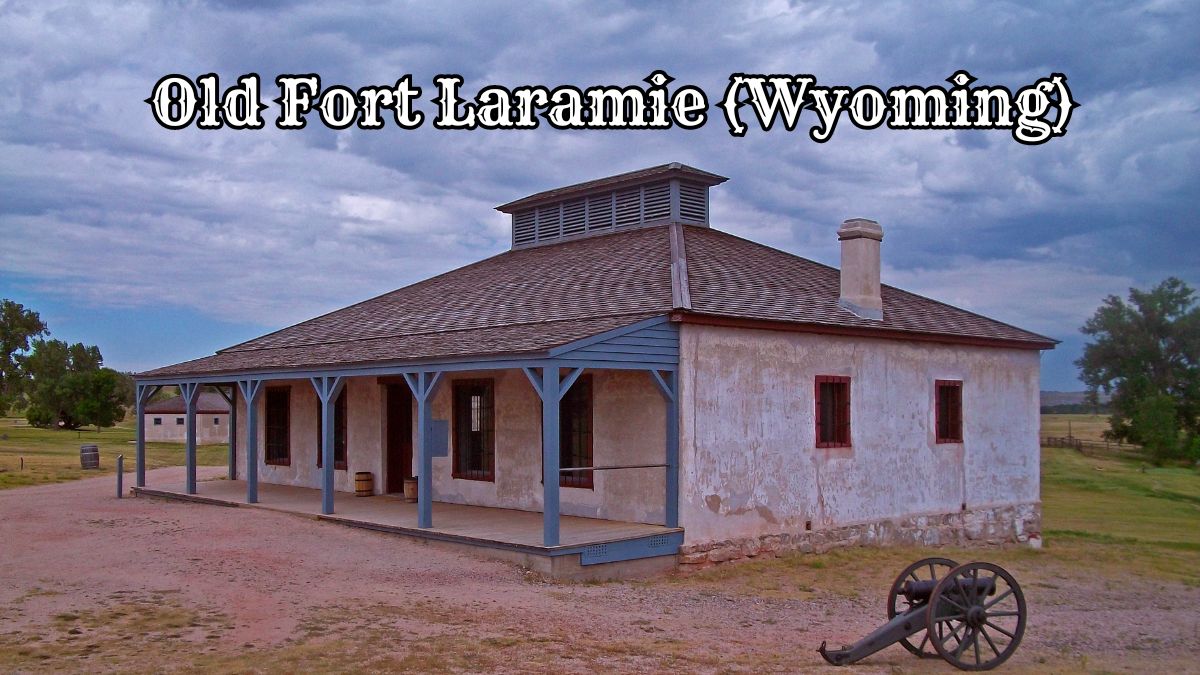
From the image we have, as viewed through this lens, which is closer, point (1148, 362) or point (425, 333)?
point (425, 333)

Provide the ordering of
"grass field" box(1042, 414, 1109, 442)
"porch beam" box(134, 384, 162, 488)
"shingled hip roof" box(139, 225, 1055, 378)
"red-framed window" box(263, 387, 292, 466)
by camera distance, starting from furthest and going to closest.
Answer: "grass field" box(1042, 414, 1109, 442), "red-framed window" box(263, 387, 292, 466), "porch beam" box(134, 384, 162, 488), "shingled hip roof" box(139, 225, 1055, 378)

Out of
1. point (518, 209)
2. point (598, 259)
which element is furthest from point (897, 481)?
point (518, 209)

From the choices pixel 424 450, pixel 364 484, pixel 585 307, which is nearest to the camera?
pixel 424 450

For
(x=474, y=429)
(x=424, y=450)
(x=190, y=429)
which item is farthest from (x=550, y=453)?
(x=190, y=429)

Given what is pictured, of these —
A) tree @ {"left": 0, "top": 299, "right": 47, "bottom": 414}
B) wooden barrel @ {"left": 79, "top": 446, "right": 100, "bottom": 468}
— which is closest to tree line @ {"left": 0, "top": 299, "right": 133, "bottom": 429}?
tree @ {"left": 0, "top": 299, "right": 47, "bottom": 414}

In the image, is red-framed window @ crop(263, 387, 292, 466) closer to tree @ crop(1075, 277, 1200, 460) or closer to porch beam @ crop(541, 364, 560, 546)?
porch beam @ crop(541, 364, 560, 546)

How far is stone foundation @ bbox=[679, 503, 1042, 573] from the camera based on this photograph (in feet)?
46.1

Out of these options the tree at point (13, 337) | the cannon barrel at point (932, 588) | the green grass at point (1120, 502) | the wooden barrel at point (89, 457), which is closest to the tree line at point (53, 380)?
the tree at point (13, 337)

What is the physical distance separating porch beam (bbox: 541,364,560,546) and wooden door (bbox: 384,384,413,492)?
7019mm

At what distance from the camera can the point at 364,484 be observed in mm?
18859

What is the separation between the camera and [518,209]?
74.8ft

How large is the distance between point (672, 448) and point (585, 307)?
10.2 feet

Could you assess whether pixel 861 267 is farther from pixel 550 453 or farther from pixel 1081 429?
pixel 1081 429

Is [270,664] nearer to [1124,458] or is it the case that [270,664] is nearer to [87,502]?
[87,502]
